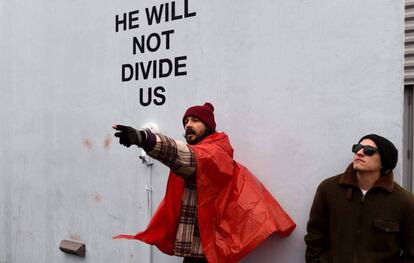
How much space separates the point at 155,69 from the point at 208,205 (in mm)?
1664

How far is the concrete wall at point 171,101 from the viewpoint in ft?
10.2

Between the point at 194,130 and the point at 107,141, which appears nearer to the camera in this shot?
the point at 194,130

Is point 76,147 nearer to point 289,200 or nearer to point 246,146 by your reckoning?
point 246,146

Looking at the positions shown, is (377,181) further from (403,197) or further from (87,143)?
(87,143)

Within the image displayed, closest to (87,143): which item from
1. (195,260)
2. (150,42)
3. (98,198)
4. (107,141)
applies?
(107,141)

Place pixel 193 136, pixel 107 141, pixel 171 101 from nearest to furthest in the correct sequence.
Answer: pixel 193 136
pixel 171 101
pixel 107 141

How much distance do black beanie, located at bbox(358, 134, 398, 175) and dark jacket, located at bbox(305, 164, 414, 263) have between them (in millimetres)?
44

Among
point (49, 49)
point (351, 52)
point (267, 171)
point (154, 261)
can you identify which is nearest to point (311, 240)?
point (267, 171)

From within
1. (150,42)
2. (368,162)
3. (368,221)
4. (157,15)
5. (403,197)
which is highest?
(157,15)

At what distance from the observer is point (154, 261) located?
423cm

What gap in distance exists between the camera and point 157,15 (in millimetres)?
4188

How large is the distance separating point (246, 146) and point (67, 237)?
2524 mm

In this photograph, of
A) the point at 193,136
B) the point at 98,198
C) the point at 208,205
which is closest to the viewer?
the point at 208,205

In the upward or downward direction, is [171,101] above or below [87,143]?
above
